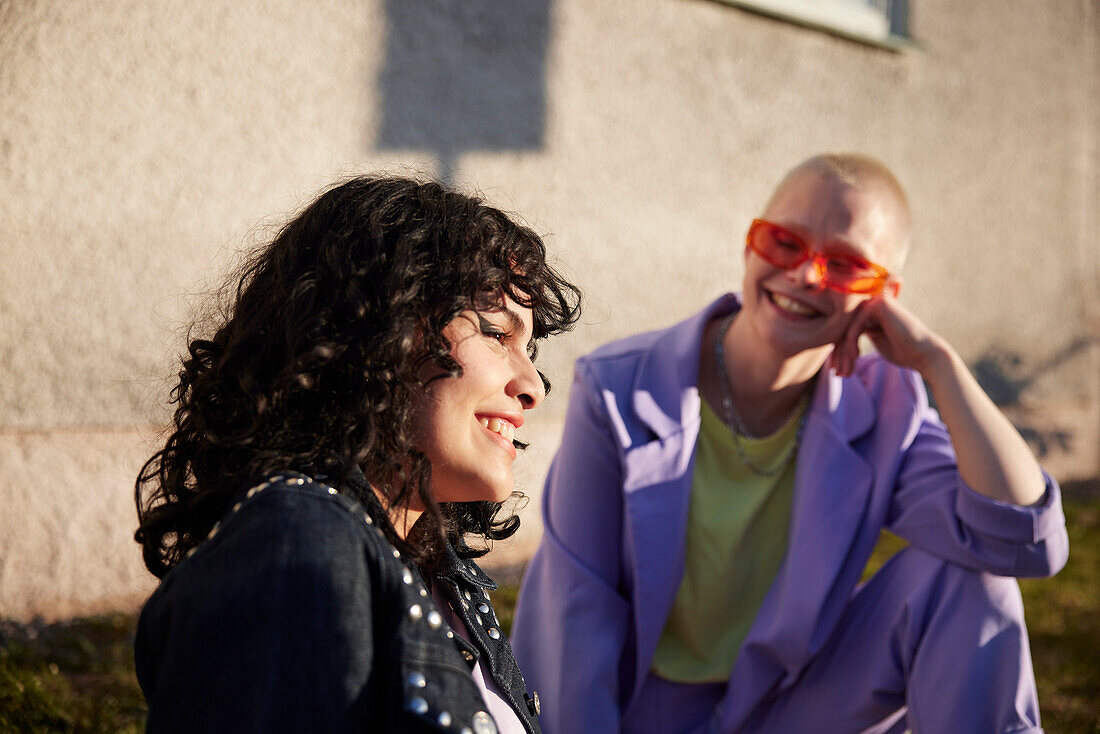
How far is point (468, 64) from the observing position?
434 centimetres

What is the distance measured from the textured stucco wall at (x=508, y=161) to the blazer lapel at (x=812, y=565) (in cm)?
164

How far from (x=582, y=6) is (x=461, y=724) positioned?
4.18 m

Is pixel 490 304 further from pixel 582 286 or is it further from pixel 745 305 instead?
pixel 582 286

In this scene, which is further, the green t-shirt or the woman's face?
the green t-shirt

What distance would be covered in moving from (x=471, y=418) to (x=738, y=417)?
1.47 meters

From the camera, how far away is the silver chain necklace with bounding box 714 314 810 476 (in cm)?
268

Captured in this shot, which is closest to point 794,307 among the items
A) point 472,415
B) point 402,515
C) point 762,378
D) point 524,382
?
point 762,378

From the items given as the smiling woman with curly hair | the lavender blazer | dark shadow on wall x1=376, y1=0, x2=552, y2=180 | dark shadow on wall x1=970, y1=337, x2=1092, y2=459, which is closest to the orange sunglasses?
the lavender blazer

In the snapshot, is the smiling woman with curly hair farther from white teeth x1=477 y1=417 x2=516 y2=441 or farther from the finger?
the finger

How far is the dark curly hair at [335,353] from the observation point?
4.14 ft

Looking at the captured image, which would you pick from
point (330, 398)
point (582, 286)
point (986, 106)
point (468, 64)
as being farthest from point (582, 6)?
point (330, 398)

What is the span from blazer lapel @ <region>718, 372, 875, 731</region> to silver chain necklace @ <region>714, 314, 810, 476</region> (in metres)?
0.06

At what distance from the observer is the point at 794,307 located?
2.56 meters

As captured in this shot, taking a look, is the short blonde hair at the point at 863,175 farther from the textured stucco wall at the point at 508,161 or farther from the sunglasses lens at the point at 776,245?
the textured stucco wall at the point at 508,161
